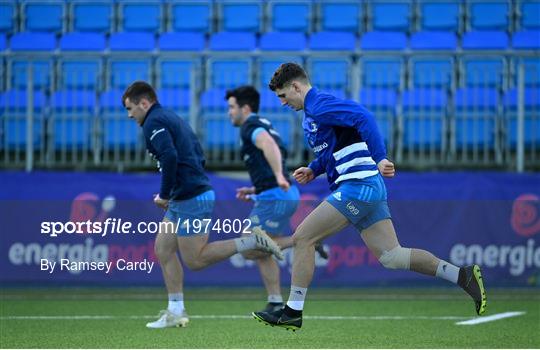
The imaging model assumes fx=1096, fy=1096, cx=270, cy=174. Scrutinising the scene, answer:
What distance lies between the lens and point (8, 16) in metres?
18.5

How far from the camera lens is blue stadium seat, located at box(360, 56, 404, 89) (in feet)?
54.4

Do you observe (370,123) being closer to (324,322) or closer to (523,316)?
(324,322)

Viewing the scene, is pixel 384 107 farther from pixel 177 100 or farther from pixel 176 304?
pixel 176 304

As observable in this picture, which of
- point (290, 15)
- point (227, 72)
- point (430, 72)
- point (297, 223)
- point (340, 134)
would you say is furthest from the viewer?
point (290, 15)

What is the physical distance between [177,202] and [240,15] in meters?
8.92

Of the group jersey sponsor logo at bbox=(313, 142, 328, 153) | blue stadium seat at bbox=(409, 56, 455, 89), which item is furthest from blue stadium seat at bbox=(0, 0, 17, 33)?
jersey sponsor logo at bbox=(313, 142, 328, 153)

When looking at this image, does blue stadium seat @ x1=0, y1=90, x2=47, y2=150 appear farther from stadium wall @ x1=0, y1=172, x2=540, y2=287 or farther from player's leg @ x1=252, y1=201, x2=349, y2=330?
player's leg @ x1=252, y1=201, x2=349, y2=330

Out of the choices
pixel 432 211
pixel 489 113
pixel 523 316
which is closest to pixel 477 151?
pixel 489 113

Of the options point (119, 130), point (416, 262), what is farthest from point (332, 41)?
point (416, 262)

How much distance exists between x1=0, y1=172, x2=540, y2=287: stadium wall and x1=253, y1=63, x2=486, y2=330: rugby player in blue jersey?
629 centimetres

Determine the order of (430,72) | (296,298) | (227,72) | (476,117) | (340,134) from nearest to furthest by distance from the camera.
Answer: (296,298) → (340,134) → (476,117) → (430,72) → (227,72)

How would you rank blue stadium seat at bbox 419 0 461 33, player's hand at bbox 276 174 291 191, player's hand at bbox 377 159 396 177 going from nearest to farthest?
player's hand at bbox 377 159 396 177 < player's hand at bbox 276 174 291 191 < blue stadium seat at bbox 419 0 461 33

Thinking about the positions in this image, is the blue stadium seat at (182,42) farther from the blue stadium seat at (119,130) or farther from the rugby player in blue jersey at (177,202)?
the rugby player in blue jersey at (177,202)

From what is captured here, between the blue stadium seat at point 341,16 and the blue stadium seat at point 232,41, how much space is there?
4.40 ft
